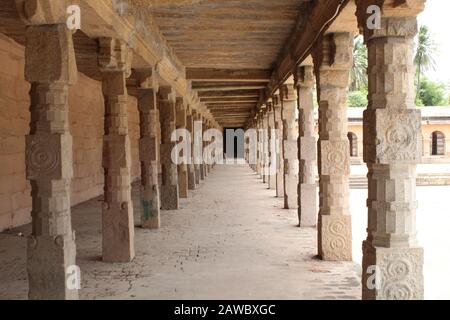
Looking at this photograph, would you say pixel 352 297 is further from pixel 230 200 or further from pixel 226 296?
pixel 230 200

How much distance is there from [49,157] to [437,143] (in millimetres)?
37223

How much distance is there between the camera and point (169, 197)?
12984 mm

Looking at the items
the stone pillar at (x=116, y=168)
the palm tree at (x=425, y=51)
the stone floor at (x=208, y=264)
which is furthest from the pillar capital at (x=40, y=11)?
the palm tree at (x=425, y=51)

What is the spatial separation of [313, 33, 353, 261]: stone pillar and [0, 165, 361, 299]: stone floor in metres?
0.35

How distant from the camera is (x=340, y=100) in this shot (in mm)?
7574

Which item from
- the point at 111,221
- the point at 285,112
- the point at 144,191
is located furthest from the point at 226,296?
the point at 285,112

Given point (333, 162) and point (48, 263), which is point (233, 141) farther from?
point (48, 263)

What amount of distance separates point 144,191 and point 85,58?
4178 mm

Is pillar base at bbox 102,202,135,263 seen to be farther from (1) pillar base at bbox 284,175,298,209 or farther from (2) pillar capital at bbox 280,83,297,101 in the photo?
(2) pillar capital at bbox 280,83,297,101

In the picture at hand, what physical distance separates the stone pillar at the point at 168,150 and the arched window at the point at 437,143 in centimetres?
3003

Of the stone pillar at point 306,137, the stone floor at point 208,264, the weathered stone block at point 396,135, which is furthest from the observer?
the stone pillar at point 306,137

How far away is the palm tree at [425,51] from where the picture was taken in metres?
57.1

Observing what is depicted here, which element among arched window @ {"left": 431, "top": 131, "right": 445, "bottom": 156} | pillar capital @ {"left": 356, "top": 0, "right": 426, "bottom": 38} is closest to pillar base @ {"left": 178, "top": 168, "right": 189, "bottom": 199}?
pillar capital @ {"left": 356, "top": 0, "right": 426, "bottom": 38}

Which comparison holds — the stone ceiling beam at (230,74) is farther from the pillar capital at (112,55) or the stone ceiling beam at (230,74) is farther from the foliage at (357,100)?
the foliage at (357,100)
